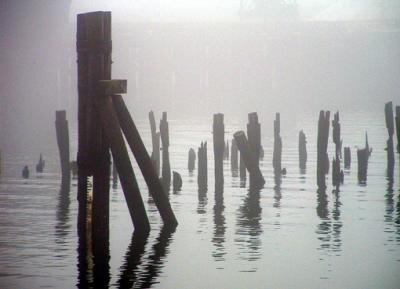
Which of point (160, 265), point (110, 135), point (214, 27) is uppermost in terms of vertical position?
point (214, 27)

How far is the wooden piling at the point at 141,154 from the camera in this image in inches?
732

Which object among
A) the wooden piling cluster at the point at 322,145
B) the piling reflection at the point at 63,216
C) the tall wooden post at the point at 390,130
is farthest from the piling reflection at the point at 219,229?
the tall wooden post at the point at 390,130

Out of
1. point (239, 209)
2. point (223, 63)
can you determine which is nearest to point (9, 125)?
point (239, 209)

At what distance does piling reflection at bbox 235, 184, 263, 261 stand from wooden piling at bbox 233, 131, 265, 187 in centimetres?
89

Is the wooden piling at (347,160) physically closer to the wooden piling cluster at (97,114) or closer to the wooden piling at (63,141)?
the wooden piling at (63,141)

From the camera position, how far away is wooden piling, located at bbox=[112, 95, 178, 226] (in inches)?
732

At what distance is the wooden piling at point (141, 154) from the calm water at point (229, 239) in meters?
0.62

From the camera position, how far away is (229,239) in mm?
20734

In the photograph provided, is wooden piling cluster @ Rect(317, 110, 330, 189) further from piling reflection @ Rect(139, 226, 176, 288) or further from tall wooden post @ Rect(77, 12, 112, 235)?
→ tall wooden post @ Rect(77, 12, 112, 235)

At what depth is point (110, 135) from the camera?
18.1 meters

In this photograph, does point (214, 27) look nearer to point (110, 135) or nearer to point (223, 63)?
point (223, 63)

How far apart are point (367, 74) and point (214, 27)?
1840 cm

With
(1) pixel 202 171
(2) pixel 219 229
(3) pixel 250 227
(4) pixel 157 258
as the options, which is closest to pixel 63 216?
(2) pixel 219 229

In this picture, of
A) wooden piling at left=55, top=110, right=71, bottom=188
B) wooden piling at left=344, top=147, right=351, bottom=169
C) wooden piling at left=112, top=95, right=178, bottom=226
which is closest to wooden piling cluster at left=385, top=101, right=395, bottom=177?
wooden piling at left=344, top=147, right=351, bottom=169
